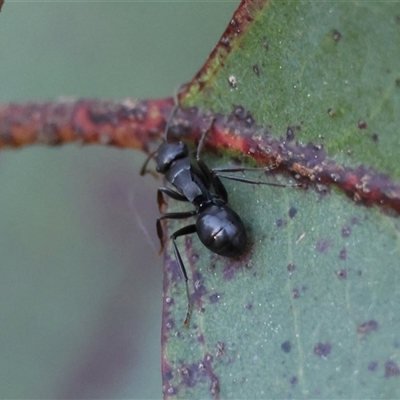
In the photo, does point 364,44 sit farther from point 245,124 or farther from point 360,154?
point 245,124

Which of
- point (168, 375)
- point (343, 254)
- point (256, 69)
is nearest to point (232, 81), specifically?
point (256, 69)

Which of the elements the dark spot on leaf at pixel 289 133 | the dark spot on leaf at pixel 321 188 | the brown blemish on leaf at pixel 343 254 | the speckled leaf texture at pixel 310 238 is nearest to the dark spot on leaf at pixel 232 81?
the speckled leaf texture at pixel 310 238

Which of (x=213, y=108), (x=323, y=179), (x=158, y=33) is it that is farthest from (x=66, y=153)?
(x=323, y=179)

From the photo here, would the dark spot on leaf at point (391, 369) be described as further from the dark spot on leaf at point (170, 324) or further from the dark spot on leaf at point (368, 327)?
the dark spot on leaf at point (170, 324)

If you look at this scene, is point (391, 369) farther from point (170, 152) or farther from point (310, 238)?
point (170, 152)

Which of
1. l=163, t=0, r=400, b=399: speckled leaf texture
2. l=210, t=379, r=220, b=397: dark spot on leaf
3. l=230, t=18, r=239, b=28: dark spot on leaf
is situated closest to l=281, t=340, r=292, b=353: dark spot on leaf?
l=163, t=0, r=400, b=399: speckled leaf texture

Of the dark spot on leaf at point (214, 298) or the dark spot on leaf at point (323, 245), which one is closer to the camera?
the dark spot on leaf at point (323, 245)
